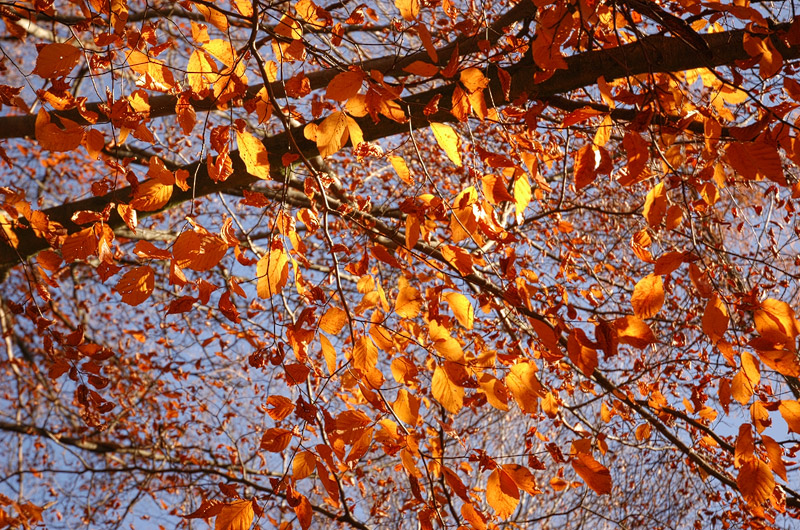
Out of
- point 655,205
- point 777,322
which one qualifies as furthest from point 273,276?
point 777,322

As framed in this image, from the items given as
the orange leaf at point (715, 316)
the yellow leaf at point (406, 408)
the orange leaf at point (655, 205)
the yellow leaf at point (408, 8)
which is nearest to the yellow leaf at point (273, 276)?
the yellow leaf at point (406, 408)

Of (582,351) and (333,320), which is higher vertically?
(333,320)

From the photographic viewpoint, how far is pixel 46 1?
2.34m

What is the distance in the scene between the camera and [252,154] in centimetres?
212

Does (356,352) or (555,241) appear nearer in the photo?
(356,352)

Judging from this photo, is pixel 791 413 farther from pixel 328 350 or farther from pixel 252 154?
pixel 252 154

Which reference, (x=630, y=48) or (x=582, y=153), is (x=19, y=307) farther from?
(x=630, y=48)

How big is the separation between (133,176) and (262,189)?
1.93 m

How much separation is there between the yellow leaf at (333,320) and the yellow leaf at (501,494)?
753 mm

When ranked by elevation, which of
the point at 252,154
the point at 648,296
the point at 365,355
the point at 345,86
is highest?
the point at 252,154

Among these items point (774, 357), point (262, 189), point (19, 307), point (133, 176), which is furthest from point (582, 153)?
point (262, 189)

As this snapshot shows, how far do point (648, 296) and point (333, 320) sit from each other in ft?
3.59

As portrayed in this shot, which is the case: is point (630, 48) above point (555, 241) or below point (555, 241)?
below

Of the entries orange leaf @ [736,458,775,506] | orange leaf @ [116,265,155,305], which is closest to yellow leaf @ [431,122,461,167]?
orange leaf @ [116,265,155,305]
